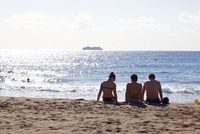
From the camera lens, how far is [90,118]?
8.67 m

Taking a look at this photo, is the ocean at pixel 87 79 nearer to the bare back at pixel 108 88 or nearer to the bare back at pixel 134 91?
the bare back at pixel 108 88

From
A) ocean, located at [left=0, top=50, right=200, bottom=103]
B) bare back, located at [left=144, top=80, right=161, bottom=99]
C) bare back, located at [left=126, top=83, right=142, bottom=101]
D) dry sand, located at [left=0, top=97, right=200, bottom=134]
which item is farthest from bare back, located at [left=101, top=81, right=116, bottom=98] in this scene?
ocean, located at [left=0, top=50, right=200, bottom=103]

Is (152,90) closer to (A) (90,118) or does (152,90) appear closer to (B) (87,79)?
(A) (90,118)

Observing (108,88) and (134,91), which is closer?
(134,91)

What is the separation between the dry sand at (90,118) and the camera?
7.43 metres

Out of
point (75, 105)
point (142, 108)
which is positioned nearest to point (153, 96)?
point (142, 108)

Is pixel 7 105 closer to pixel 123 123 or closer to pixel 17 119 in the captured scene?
pixel 17 119

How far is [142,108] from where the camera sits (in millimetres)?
10461

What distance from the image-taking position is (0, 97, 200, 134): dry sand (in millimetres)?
7430

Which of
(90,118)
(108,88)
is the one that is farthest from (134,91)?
(90,118)

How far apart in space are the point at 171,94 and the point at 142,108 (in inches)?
600

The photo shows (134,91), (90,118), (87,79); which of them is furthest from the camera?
(87,79)

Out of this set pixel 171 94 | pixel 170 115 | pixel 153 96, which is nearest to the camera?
pixel 170 115

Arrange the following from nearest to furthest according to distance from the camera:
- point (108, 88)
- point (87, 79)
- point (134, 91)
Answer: point (134, 91)
point (108, 88)
point (87, 79)
